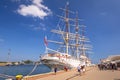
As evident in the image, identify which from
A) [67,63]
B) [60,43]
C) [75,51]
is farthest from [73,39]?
[67,63]

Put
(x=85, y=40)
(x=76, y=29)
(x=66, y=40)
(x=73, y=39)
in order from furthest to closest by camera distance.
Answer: (x=85, y=40)
(x=76, y=29)
(x=73, y=39)
(x=66, y=40)

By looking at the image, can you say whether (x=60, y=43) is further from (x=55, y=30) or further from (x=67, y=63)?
(x=67, y=63)

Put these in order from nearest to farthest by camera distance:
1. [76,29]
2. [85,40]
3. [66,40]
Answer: [66,40]
[76,29]
[85,40]

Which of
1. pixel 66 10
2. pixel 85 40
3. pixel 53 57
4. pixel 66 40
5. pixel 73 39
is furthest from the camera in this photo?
pixel 85 40

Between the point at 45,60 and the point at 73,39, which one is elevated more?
the point at 73,39

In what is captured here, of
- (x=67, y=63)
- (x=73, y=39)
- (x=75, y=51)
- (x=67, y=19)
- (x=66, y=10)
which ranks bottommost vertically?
(x=67, y=63)

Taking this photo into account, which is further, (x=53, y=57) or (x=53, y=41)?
(x=53, y=41)

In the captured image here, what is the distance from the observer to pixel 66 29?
7369 cm

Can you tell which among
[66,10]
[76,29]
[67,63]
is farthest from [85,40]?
[67,63]

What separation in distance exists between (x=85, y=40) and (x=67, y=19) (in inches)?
1768

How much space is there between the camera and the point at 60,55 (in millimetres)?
60312

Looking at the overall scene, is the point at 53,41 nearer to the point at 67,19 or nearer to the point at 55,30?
the point at 55,30

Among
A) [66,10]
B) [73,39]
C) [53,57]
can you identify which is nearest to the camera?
[53,57]

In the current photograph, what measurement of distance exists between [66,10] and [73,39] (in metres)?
15.7
